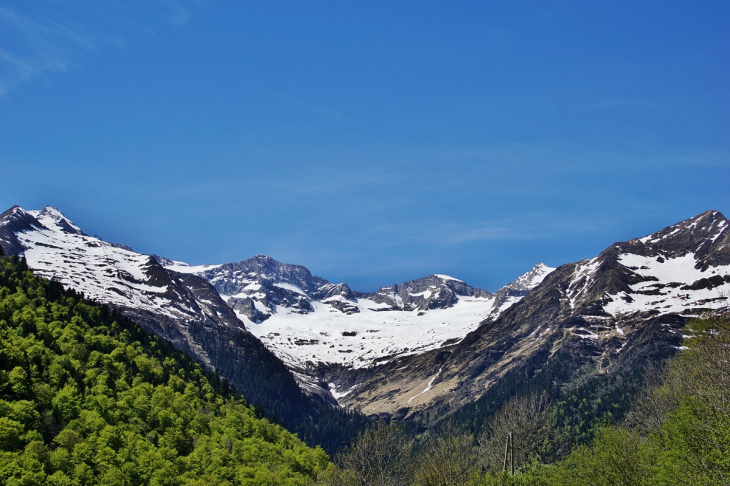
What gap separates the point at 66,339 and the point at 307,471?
223 ft

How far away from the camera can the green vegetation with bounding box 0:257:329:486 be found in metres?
100

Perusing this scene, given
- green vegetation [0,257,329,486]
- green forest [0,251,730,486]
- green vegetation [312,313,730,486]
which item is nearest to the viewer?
green vegetation [312,313,730,486]

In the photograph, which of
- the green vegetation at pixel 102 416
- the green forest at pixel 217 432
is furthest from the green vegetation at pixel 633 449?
the green vegetation at pixel 102 416

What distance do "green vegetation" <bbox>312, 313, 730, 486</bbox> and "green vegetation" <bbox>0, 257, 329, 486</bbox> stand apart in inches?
1470

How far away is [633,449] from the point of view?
78875mm

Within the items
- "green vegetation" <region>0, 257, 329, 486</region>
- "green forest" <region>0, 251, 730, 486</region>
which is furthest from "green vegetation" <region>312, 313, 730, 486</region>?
"green vegetation" <region>0, 257, 329, 486</region>

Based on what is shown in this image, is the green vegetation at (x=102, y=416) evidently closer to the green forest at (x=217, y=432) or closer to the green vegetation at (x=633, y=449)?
the green forest at (x=217, y=432)

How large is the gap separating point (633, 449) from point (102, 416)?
98.0 meters

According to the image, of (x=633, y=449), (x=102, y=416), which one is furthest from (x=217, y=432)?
(x=633, y=449)

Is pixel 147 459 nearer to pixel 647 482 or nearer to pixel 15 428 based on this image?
pixel 15 428

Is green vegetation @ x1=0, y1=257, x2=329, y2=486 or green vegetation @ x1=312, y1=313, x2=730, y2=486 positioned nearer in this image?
green vegetation @ x1=312, y1=313, x2=730, y2=486

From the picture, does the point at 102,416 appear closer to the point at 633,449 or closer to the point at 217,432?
the point at 217,432

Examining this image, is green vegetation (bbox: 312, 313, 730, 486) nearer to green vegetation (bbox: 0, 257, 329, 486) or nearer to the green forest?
the green forest

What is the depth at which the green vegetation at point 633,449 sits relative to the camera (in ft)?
189
